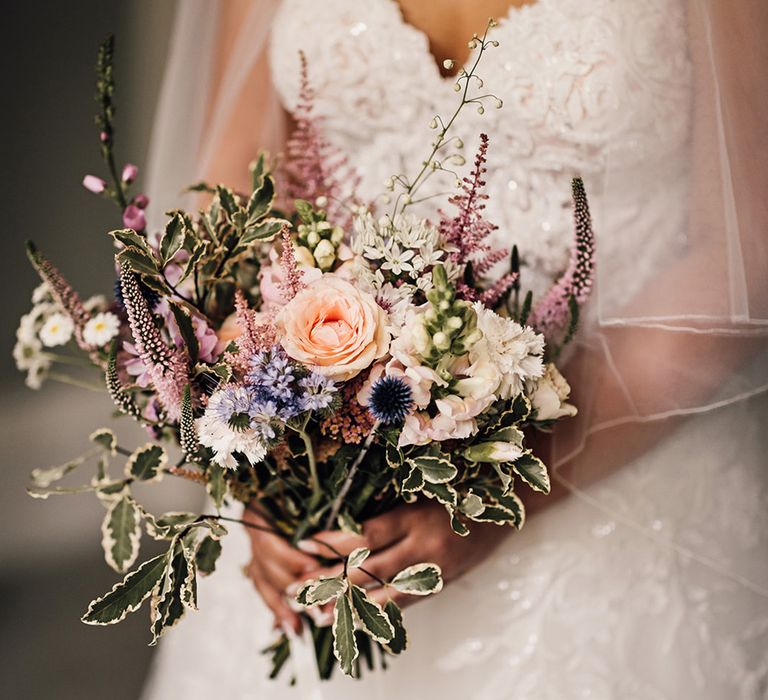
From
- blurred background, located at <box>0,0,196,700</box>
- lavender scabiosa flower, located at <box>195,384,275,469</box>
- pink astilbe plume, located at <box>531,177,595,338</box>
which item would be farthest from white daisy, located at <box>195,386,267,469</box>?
blurred background, located at <box>0,0,196,700</box>

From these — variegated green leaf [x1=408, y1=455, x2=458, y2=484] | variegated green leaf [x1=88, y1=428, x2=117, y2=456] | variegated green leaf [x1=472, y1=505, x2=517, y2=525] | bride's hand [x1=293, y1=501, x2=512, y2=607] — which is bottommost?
bride's hand [x1=293, y1=501, x2=512, y2=607]

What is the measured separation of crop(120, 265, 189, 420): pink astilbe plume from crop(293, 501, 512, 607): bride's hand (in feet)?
0.87

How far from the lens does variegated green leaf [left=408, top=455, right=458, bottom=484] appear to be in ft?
2.08

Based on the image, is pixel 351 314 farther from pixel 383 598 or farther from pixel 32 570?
pixel 32 570

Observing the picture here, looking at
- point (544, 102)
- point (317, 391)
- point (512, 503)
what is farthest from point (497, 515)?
point (544, 102)

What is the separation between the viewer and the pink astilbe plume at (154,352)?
2.03 ft

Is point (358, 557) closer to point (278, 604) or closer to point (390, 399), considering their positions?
point (390, 399)

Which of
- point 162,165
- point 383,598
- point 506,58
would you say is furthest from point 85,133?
point 383,598

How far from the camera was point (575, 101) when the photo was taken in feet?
2.69

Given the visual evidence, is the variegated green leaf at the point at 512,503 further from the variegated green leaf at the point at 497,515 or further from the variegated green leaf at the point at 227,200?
the variegated green leaf at the point at 227,200

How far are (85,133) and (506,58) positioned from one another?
155 cm

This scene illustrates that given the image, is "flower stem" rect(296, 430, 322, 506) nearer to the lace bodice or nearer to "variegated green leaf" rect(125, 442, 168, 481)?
"variegated green leaf" rect(125, 442, 168, 481)

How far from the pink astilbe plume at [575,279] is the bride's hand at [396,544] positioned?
0.26 metres

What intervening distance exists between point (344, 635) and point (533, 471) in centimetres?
23
